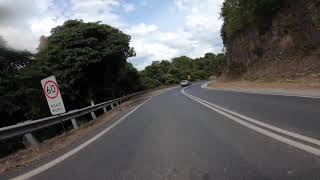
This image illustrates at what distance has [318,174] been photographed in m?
6.21

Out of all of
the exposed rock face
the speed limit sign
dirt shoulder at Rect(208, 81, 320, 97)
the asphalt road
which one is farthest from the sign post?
the exposed rock face

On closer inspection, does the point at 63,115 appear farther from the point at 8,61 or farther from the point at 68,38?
the point at 68,38

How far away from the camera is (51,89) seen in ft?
49.3

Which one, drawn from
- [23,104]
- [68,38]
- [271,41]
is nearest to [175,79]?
[271,41]

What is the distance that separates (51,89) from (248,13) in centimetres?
4341

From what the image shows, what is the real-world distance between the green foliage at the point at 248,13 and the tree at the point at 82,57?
1456 centimetres

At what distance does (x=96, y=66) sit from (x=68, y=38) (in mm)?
3914

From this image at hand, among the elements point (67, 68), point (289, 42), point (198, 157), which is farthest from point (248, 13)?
point (198, 157)

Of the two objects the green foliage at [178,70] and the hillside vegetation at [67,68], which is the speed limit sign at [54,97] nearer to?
the hillside vegetation at [67,68]

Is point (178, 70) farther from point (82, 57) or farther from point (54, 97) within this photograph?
point (54, 97)

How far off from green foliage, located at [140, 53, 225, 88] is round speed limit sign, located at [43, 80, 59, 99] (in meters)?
77.1

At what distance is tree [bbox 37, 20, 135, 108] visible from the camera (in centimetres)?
4253

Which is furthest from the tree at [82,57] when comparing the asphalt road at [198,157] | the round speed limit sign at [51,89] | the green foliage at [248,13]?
the asphalt road at [198,157]

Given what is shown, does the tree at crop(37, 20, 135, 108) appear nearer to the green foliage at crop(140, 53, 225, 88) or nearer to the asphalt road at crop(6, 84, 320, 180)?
the asphalt road at crop(6, 84, 320, 180)
